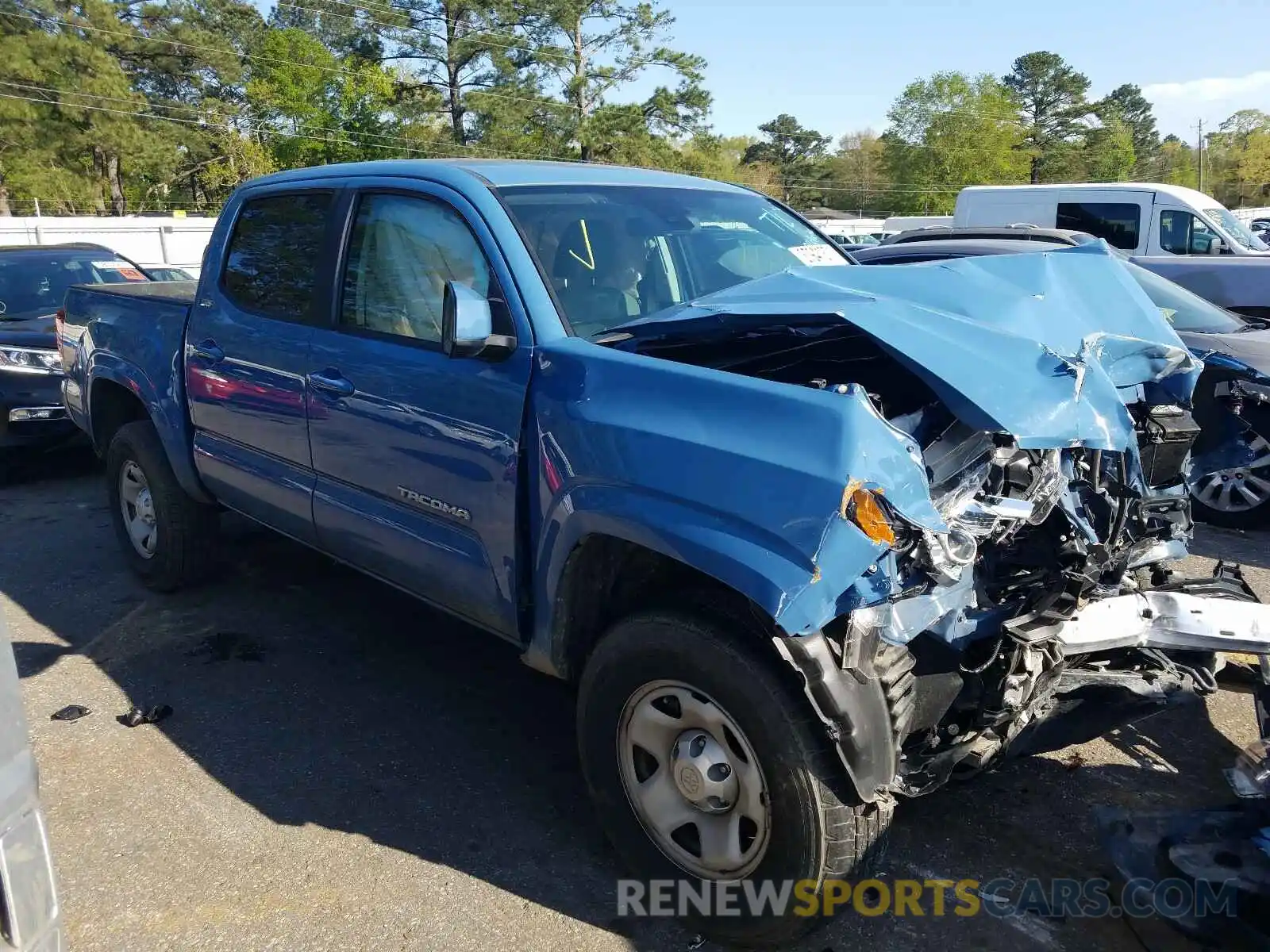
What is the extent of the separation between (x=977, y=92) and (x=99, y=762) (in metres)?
79.3

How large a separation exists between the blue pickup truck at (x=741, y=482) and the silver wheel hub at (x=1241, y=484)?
317 centimetres

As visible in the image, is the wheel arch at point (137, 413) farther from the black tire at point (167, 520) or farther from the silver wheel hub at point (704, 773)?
the silver wheel hub at point (704, 773)

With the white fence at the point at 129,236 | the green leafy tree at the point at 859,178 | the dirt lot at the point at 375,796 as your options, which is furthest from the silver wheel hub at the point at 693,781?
the green leafy tree at the point at 859,178

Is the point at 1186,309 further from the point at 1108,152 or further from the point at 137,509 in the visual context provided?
the point at 1108,152

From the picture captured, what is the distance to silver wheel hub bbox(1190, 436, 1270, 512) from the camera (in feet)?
20.0

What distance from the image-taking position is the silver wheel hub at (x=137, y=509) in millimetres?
5188

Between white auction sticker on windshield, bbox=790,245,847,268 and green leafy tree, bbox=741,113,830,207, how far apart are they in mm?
91306

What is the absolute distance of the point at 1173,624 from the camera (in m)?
2.76

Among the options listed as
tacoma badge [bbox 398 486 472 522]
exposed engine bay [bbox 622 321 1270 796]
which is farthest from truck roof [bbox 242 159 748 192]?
tacoma badge [bbox 398 486 472 522]

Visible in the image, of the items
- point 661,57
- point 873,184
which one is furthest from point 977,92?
point 661,57

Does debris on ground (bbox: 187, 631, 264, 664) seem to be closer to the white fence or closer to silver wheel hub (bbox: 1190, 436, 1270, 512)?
silver wheel hub (bbox: 1190, 436, 1270, 512)

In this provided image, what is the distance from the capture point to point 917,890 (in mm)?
2875

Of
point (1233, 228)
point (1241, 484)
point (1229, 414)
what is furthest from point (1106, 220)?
point (1229, 414)

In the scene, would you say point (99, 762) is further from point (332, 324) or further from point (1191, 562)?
point (1191, 562)
